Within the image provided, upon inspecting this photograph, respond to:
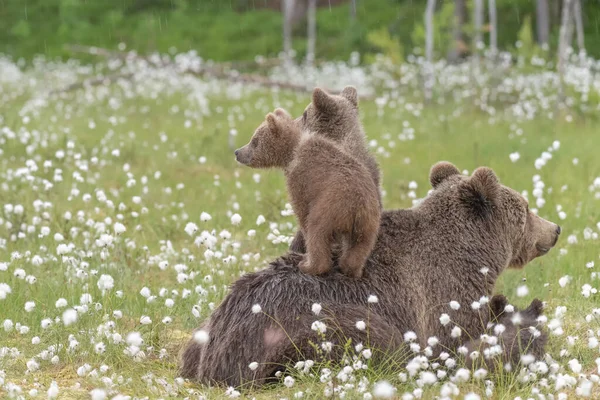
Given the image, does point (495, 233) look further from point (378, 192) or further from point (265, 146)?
point (265, 146)

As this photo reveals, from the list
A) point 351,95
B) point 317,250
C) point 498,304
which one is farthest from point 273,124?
point 498,304

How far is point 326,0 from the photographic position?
134ft

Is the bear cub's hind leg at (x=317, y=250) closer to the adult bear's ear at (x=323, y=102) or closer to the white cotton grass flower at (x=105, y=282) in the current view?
the adult bear's ear at (x=323, y=102)

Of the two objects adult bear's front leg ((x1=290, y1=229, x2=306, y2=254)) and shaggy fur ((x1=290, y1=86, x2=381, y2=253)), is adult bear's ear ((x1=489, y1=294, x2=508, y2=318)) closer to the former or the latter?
shaggy fur ((x1=290, y1=86, x2=381, y2=253))

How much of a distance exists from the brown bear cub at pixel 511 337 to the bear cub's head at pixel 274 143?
1684mm

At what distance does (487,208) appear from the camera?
5.80 m

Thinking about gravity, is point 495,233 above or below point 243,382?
above

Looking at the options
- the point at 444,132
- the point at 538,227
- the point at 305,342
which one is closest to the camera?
the point at 305,342

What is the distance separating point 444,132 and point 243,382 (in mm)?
10537

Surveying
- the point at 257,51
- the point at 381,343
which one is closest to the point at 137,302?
the point at 381,343

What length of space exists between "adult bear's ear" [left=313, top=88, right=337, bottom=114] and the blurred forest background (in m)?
24.0

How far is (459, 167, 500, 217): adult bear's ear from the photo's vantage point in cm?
564

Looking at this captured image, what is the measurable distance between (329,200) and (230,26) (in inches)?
1173

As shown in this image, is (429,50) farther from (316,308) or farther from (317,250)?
(316,308)
